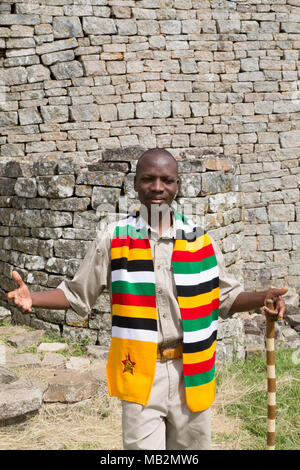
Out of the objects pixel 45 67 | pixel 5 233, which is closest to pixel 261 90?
pixel 45 67

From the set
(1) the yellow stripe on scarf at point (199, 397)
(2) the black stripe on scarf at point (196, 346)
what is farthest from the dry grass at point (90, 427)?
(2) the black stripe on scarf at point (196, 346)

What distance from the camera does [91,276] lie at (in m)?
2.29

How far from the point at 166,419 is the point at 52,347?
115 inches

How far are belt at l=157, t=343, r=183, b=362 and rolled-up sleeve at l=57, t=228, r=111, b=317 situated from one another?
406 mm

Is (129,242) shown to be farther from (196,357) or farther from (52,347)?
(52,347)

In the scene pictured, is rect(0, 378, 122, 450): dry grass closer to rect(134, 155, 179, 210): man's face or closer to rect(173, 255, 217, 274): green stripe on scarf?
rect(173, 255, 217, 274): green stripe on scarf

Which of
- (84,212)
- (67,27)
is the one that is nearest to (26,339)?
(84,212)

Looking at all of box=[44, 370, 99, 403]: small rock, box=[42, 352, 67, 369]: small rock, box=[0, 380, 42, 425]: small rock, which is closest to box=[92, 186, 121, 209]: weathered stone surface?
box=[42, 352, 67, 369]: small rock

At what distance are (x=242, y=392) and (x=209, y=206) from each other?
182 centimetres

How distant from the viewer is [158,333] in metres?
2.17

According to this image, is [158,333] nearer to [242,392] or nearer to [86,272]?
[86,272]

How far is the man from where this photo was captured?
2.13 metres

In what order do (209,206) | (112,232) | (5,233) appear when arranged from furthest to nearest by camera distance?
(5,233) < (209,206) < (112,232)

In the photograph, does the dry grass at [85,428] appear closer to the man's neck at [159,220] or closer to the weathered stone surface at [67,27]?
the man's neck at [159,220]
